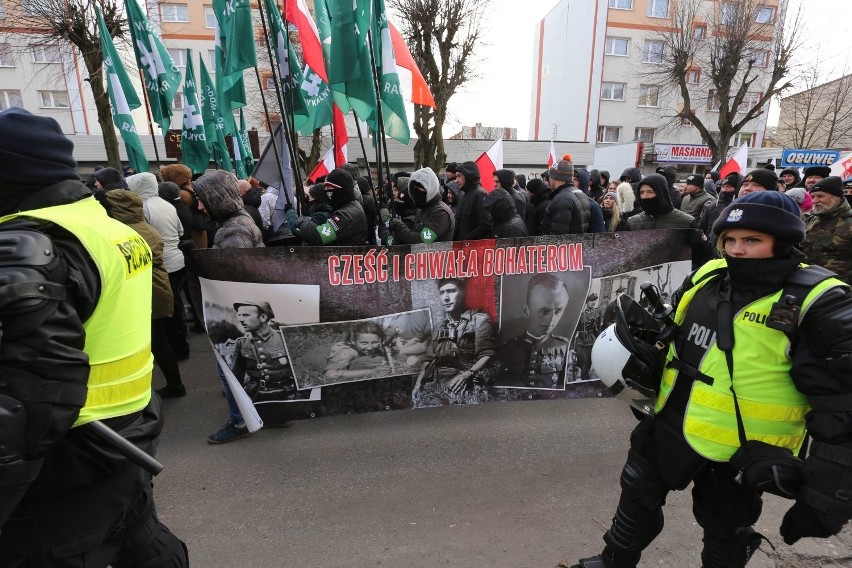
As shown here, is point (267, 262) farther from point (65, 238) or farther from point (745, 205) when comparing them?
point (745, 205)

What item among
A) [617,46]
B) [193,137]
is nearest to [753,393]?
[193,137]

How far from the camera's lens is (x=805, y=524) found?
1536 mm

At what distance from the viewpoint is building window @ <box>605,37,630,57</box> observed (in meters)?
32.4

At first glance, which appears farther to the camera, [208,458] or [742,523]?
[208,458]

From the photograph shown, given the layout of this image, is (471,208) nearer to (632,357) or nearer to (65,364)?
(632,357)

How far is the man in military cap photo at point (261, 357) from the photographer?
10.5 ft

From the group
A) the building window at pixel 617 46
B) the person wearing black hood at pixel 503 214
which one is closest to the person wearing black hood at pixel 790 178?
the person wearing black hood at pixel 503 214

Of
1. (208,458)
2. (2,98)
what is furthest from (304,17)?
(2,98)

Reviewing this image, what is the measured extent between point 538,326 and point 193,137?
243 inches

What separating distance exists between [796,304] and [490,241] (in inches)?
83.9

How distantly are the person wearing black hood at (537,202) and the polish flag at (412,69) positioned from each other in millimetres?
2305

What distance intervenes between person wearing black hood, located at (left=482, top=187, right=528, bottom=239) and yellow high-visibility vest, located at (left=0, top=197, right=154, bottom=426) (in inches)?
158

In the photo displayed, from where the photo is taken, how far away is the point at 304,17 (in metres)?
4.93

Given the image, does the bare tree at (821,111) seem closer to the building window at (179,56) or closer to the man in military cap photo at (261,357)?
the man in military cap photo at (261,357)
